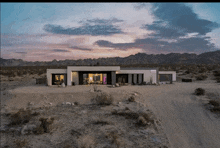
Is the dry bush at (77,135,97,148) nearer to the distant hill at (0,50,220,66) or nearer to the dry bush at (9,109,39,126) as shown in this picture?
the dry bush at (9,109,39,126)

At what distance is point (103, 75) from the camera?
86.3 feet

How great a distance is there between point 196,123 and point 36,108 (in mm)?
13005

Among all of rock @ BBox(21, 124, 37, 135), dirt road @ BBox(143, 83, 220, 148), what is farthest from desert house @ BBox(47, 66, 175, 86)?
rock @ BBox(21, 124, 37, 135)

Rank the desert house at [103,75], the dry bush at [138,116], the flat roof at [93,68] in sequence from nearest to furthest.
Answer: the dry bush at [138,116], the flat roof at [93,68], the desert house at [103,75]

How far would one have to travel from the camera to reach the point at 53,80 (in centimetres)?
2598

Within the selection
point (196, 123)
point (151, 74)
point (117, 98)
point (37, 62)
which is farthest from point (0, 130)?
point (37, 62)

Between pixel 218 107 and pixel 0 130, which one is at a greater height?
pixel 218 107

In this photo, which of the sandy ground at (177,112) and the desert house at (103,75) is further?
the desert house at (103,75)

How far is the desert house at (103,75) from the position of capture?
25.6 meters

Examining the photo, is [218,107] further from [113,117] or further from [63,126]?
[63,126]

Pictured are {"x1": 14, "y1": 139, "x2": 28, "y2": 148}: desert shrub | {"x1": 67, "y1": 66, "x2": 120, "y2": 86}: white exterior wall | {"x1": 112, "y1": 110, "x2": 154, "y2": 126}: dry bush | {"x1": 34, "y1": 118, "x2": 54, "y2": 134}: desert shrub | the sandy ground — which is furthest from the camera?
{"x1": 67, "y1": 66, "x2": 120, "y2": 86}: white exterior wall

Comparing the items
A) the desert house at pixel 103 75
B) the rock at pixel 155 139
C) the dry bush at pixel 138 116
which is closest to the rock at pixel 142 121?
the dry bush at pixel 138 116

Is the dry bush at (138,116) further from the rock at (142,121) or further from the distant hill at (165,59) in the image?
the distant hill at (165,59)

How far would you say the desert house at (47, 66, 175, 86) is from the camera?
25564 millimetres
